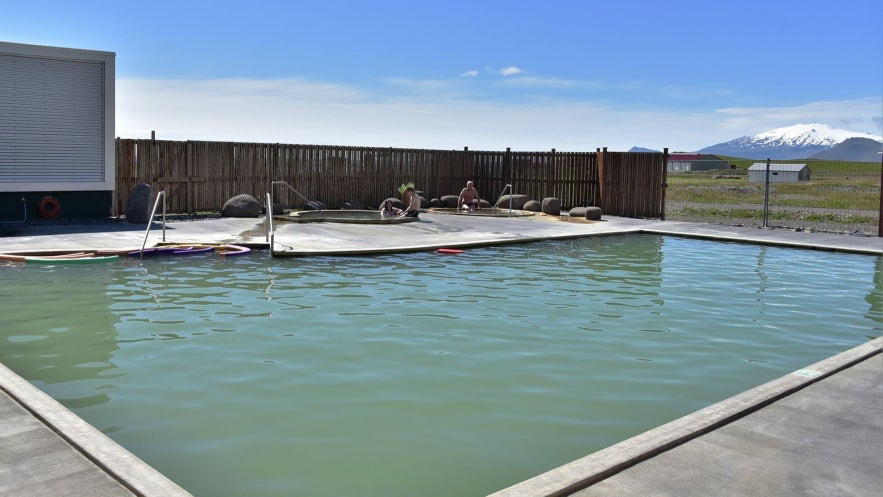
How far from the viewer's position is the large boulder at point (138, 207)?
734 inches

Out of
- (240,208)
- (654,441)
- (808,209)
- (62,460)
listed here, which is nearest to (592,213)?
(240,208)

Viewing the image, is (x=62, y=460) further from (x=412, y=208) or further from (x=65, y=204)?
(x=65, y=204)

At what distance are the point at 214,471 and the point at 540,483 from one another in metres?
1.87

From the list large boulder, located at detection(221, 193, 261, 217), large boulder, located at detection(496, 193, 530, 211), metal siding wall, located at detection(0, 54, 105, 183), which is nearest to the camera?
metal siding wall, located at detection(0, 54, 105, 183)

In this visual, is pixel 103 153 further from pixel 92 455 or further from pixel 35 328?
pixel 92 455

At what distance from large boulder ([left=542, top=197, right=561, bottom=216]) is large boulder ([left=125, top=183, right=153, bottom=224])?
11009 mm

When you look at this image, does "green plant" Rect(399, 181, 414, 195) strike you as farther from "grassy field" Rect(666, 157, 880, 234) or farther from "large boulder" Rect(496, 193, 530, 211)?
"grassy field" Rect(666, 157, 880, 234)

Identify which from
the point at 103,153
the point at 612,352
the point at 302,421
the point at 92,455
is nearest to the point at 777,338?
the point at 612,352

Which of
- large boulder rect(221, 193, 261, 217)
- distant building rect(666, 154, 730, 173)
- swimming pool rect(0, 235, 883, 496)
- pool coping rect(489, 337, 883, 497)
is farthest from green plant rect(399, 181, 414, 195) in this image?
distant building rect(666, 154, 730, 173)

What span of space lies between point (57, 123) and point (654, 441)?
17.8 meters

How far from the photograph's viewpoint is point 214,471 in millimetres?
4711

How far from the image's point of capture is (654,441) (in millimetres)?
4582

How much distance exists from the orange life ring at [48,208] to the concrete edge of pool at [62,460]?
49.1ft

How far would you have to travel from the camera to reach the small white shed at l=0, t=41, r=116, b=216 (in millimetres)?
18266
